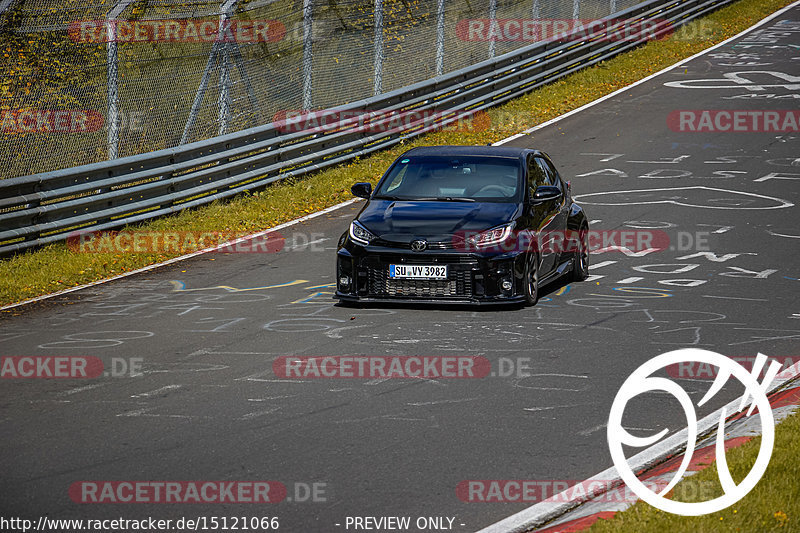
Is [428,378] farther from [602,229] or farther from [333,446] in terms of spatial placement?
[602,229]

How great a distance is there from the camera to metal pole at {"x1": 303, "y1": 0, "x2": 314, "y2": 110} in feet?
63.4

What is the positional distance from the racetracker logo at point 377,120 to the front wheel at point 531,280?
321 inches

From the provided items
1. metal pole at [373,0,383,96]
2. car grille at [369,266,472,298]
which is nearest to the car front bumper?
car grille at [369,266,472,298]

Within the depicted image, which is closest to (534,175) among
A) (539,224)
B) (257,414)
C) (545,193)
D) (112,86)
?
(545,193)

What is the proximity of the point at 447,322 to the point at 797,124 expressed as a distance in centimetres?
1609

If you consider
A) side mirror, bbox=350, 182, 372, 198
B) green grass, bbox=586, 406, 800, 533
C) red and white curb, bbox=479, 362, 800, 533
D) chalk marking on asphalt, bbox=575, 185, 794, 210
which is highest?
side mirror, bbox=350, 182, 372, 198

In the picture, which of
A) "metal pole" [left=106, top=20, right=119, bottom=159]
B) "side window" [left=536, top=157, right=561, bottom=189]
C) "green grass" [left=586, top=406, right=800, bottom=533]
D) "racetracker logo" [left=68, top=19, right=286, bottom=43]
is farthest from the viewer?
"racetracker logo" [left=68, top=19, right=286, bottom=43]

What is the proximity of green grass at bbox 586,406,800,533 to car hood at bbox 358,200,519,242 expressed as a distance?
513 cm

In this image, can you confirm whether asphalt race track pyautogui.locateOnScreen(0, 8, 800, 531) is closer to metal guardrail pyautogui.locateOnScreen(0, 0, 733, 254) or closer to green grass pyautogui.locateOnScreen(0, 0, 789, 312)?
green grass pyautogui.locateOnScreen(0, 0, 789, 312)

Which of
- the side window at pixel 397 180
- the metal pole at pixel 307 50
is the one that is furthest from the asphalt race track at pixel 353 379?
the metal pole at pixel 307 50

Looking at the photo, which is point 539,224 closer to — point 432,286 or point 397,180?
point 432,286

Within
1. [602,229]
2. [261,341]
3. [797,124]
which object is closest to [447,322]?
[261,341]

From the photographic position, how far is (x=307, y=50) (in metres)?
19.4

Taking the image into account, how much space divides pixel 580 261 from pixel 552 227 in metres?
0.83
